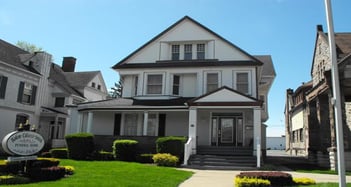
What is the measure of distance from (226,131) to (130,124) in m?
7.43

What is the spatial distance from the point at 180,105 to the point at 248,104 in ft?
15.8

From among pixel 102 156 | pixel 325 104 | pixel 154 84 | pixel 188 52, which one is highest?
pixel 188 52

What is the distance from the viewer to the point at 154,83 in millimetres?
24188

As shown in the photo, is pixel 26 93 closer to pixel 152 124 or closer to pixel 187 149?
pixel 152 124

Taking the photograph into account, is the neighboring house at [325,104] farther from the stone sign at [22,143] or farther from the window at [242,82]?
the stone sign at [22,143]

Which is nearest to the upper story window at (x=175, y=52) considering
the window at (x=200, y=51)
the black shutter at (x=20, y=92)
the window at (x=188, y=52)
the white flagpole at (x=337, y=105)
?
the window at (x=188, y=52)

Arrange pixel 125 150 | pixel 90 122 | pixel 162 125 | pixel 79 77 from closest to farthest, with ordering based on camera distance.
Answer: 1. pixel 125 150
2. pixel 90 122
3. pixel 162 125
4. pixel 79 77

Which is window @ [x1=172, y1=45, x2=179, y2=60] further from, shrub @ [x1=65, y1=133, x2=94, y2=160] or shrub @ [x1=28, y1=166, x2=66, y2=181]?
shrub @ [x1=28, y1=166, x2=66, y2=181]

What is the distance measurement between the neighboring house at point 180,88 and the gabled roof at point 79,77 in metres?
14.4

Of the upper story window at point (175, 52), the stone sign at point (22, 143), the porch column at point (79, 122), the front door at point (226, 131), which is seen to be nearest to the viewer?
the stone sign at point (22, 143)

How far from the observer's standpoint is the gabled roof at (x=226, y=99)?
18.8 metres

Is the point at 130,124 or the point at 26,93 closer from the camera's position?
the point at 130,124

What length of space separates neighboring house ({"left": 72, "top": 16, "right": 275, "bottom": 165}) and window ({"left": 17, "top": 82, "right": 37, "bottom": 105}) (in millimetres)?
7279

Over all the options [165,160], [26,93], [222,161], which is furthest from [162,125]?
[26,93]
